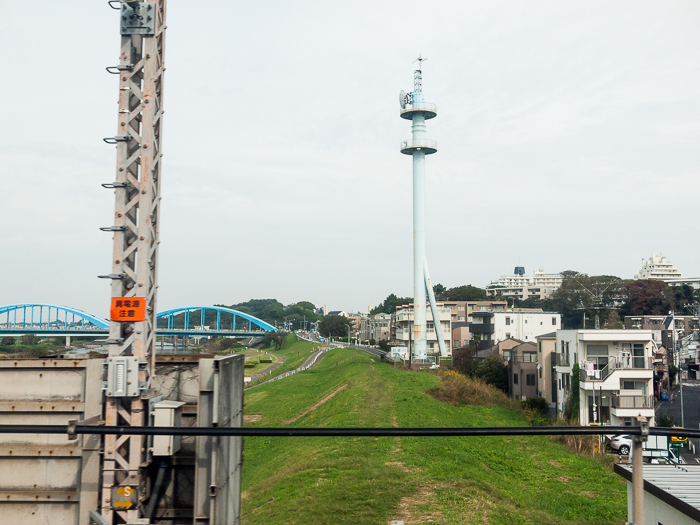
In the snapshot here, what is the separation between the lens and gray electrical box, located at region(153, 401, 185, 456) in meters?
4.90

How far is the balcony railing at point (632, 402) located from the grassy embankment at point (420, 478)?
199 inches

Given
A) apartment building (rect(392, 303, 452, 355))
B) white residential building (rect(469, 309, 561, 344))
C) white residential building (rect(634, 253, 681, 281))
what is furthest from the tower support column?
white residential building (rect(634, 253, 681, 281))

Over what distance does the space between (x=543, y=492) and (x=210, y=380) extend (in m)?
14.2

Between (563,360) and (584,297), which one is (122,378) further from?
(584,297)

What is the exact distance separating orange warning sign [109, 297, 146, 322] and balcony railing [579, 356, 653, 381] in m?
25.8

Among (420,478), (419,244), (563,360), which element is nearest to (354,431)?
(420,478)

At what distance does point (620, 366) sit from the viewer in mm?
26578

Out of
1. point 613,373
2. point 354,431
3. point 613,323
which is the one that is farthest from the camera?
point 613,323

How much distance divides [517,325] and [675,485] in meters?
46.9

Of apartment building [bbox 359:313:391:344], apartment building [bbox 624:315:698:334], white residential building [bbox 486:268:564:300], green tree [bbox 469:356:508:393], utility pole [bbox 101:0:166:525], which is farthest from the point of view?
white residential building [bbox 486:268:564:300]

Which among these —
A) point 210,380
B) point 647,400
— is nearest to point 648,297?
point 647,400

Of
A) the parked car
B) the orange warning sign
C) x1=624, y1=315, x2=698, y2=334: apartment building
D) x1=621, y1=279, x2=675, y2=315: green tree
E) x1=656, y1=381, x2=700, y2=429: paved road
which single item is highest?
x1=621, y1=279, x2=675, y2=315: green tree

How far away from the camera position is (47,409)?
4.64 m

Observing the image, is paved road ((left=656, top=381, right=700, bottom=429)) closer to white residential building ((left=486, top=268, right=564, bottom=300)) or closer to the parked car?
the parked car
